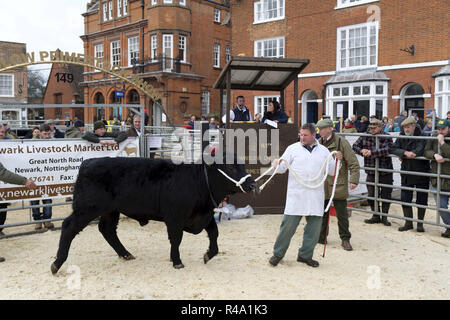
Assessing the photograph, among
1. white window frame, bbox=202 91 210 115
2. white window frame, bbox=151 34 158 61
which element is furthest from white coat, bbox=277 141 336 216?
white window frame, bbox=202 91 210 115

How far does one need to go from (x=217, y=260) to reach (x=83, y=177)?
2.16m

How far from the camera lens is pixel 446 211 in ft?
23.2

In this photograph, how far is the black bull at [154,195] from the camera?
17.4ft

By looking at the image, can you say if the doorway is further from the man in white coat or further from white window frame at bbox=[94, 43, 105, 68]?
white window frame at bbox=[94, 43, 105, 68]

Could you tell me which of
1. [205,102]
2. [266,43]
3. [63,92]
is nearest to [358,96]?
[266,43]

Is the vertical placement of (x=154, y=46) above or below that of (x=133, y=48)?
below

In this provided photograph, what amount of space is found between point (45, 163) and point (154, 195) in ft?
9.73

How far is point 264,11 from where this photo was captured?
24562 mm

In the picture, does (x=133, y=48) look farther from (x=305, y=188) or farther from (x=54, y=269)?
(x=305, y=188)

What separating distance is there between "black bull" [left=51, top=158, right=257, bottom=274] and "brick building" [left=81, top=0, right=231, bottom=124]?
25111mm

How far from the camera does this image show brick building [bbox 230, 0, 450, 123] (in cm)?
1803

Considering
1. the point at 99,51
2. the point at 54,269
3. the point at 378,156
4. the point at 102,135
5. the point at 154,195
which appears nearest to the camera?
the point at 54,269

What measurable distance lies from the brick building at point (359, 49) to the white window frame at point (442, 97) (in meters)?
0.04

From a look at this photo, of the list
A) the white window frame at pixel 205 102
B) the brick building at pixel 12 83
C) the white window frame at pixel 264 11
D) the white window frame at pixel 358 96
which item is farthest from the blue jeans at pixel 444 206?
the brick building at pixel 12 83
